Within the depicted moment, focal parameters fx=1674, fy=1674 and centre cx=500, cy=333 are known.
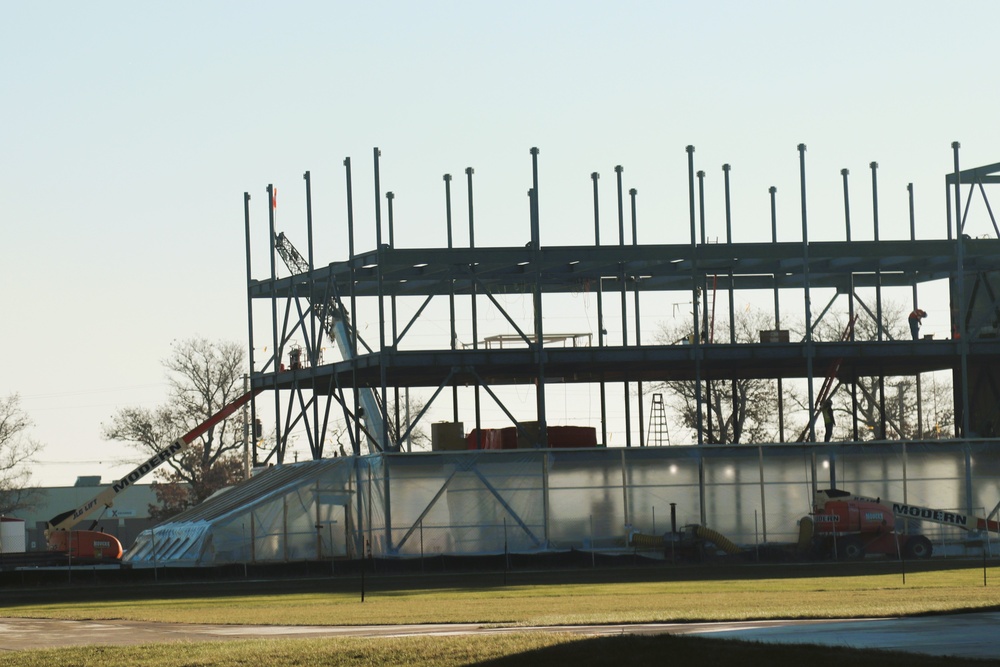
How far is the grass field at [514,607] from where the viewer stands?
66.8 feet

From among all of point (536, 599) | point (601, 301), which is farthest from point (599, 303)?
point (536, 599)

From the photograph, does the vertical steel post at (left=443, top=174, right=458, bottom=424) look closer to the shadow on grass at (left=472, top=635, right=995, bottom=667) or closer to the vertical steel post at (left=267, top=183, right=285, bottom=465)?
the vertical steel post at (left=267, top=183, right=285, bottom=465)

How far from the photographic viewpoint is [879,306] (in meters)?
64.6

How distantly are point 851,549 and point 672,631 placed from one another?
29394 millimetres

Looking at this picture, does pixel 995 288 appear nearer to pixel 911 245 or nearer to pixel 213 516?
pixel 911 245

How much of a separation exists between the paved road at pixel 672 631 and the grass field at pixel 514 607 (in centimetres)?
114

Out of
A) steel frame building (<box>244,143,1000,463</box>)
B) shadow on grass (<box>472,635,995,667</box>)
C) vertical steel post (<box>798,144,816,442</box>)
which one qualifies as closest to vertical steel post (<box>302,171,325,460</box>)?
steel frame building (<box>244,143,1000,463</box>)

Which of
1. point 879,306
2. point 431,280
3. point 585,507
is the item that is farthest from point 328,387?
point 879,306

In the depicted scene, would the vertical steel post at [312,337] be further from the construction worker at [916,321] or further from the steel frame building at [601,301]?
the construction worker at [916,321]

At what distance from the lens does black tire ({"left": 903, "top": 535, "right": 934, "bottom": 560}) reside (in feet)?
172

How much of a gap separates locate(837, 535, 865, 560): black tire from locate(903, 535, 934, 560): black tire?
52.7 inches

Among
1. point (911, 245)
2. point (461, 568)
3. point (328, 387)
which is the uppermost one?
point (911, 245)

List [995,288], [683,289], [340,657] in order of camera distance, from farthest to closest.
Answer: [683,289], [995,288], [340,657]

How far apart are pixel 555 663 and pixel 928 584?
21.6m
